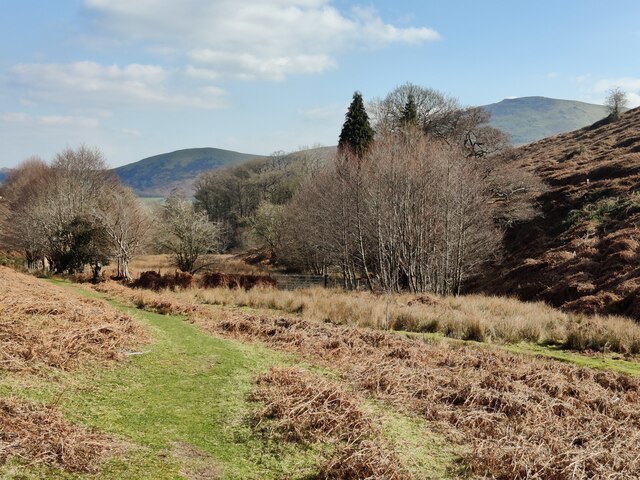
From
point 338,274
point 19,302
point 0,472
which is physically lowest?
point 338,274

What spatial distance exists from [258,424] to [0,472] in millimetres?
2783

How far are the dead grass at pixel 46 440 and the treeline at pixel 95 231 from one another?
24820 mm

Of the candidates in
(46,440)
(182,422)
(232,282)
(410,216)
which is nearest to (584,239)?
(410,216)

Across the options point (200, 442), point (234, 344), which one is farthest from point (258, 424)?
point (234, 344)

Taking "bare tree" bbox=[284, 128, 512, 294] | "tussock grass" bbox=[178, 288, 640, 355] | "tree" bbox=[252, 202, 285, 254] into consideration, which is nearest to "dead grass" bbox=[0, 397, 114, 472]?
"tussock grass" bbox=[178, 288, 640, 355]

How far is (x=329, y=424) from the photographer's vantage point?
6.11 meters

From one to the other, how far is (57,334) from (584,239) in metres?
30.0

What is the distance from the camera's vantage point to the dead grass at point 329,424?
5.00 metres

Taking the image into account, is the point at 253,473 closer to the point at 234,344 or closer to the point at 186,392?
the point at 186,392

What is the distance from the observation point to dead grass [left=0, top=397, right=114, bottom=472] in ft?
14.7

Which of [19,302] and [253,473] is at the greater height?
[19,302]

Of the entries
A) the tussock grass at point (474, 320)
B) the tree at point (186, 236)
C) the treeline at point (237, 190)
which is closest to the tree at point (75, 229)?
the tree at point (186, 236)

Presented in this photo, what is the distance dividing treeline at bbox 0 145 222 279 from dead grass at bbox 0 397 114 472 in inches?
977

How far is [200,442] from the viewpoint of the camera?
5527 mm
